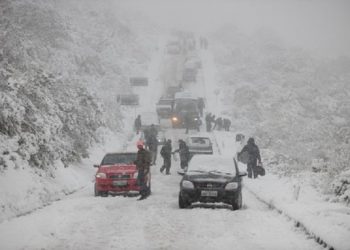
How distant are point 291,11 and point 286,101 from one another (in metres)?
106

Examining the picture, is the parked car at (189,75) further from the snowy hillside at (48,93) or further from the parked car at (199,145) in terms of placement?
the parked car at (199,145)

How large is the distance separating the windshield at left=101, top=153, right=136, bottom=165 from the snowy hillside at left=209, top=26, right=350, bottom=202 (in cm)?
801

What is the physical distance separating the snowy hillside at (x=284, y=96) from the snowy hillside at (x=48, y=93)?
10287mm

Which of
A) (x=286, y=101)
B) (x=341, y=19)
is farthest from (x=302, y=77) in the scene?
(x=341, y=19)

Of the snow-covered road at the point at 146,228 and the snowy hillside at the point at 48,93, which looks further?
the snowy hillside at the point at 48,93

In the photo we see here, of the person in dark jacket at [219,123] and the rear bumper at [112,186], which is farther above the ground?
the person in dark jacket at [219,123]

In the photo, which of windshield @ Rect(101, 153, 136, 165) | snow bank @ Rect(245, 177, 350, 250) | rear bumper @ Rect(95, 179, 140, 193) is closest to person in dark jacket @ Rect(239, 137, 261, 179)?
snow bank @ Rect(245, 177, 350, 250)

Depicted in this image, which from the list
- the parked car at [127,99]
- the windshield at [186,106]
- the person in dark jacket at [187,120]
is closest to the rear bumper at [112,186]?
the person in dark jacket at [187,120]

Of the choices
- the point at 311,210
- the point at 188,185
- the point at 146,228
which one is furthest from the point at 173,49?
the point at 146,228

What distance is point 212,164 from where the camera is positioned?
16062 millimetres

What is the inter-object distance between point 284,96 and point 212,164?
156ft

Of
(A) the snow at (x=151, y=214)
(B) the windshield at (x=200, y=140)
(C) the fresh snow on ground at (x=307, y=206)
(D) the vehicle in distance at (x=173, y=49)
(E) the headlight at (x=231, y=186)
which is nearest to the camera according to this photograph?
(A) the snow at (x=151, y=214)

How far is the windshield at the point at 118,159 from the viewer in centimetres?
1922

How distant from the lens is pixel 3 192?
1448 cm
